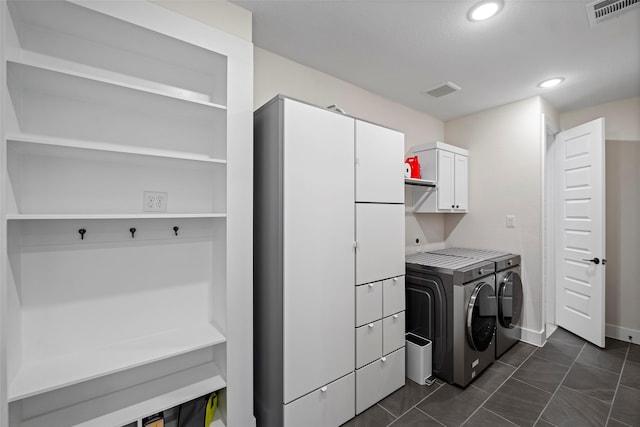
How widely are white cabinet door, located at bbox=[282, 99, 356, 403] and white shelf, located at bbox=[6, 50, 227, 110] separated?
0.51m

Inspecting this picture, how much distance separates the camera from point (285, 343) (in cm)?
154

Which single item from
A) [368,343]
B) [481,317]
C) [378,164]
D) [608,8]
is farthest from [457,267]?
[608,8]

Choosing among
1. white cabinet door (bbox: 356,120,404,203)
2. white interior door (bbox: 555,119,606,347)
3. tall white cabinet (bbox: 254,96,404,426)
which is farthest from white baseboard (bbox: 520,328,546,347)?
white cabinet door (bbox: 356,120,404,203)

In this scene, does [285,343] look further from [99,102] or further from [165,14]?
[165,14]

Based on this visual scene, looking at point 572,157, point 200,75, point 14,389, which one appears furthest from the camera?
point 572,157

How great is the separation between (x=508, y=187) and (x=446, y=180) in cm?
69

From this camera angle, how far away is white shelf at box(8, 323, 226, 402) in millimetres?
1104

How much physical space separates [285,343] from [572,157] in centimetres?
353

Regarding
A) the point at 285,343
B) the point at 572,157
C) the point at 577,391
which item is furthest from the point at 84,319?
the point at 572,157

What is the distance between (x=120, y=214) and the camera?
131 centimetres

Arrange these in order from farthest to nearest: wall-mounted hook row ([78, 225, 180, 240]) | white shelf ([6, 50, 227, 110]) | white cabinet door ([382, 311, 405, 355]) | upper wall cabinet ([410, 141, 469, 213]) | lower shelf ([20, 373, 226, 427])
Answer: upper wall cabinet ([410, 141, 469, 213])
white cabinet door ([382, 311, 405, 355])
wall-mounted hook row ([78, 225, 180, 240])
lower shelf ([20, 373, 226, 427])
white shelf ([6, 50, 227, 110])

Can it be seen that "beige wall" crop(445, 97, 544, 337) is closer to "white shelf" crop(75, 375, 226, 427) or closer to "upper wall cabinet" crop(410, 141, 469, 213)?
"upper wall cabinet" crop(410, 141, 469, 213)

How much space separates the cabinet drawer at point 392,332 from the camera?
204 cm

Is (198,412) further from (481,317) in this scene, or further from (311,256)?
(481,317)
